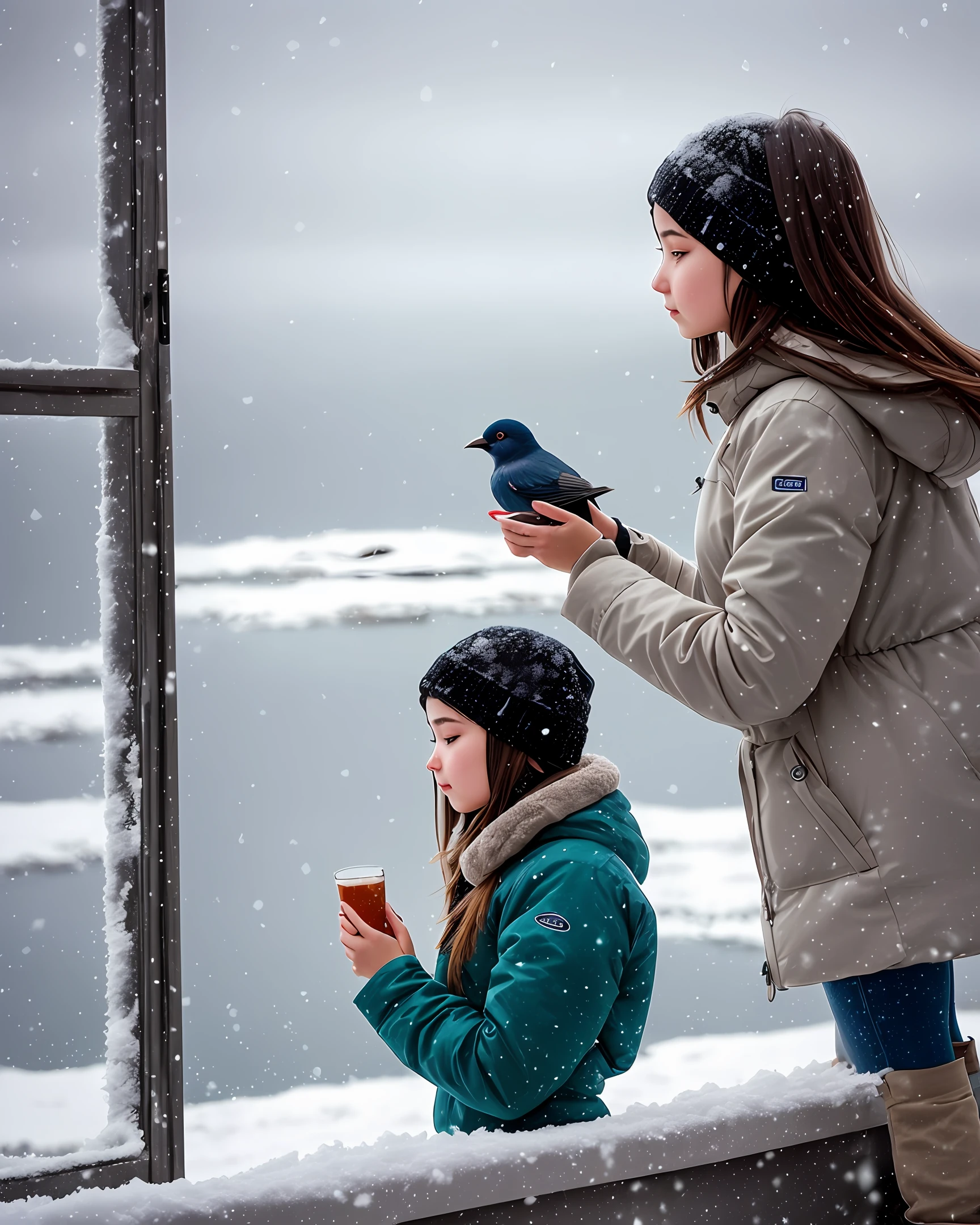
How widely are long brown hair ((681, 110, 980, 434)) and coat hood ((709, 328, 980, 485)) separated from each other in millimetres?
11

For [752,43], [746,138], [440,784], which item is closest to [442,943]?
[440,784]

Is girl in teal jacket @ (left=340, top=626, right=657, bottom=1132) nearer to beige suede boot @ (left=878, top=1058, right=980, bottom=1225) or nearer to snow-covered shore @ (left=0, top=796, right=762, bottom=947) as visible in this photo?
beige suede boot @ (left=878, top=1058, right=980, bottom=1225)

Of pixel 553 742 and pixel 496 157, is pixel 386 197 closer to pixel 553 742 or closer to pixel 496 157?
pixel 496 157

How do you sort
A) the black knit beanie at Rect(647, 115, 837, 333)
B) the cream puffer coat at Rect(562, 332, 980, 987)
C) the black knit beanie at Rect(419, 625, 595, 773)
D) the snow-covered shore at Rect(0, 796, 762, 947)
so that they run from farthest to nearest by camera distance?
the snow-covered shore at Rect(0, 796, 762, 947), the black knit beanie at Rect(419, 625, 595, 773), the black knit beanie at Rect(647, 115, 837, 333), the cream puffer coat at Rect(562, 332, 980, 987)

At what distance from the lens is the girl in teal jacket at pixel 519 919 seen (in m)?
1.00

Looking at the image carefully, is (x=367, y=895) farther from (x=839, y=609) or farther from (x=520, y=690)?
(x=839, y=609)

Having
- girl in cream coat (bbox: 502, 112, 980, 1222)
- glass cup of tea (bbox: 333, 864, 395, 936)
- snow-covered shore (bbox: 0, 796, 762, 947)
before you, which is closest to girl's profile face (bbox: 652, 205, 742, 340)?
girl in cream coat (bbox: 502, 112, 980, 1222)

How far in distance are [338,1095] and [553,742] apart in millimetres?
965

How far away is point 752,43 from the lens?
1.81 meters

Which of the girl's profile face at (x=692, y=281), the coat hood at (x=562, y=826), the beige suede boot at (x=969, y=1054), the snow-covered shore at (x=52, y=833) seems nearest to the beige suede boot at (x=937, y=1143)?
the beige suede boot at (x=969, y=1054)

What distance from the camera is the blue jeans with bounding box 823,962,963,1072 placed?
39.8 inches

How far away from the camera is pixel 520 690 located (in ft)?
3.86

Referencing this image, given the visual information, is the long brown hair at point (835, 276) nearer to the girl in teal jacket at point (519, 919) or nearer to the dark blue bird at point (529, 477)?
the dark blue bird at point (529, 477)

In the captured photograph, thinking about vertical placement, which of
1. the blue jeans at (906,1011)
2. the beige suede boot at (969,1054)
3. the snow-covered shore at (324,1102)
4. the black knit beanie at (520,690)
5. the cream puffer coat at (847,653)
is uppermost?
the cream puffer coat at (847,653)
